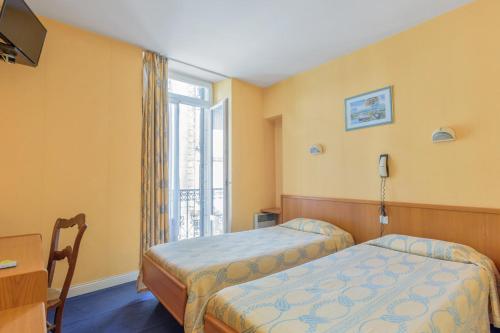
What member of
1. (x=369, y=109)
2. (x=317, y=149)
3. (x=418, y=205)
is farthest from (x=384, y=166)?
(x=317, y=149)

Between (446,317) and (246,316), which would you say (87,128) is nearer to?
(246,316)

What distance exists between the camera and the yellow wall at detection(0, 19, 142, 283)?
2.37 meters

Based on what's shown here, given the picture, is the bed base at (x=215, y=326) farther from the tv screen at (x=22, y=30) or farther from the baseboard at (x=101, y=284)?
the tv screen at (x=22, y=30)

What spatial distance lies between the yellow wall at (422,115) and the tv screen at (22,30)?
3.09m

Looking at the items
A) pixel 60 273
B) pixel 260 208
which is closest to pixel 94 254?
pixel 60 273

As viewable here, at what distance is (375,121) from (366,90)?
1.33 feet

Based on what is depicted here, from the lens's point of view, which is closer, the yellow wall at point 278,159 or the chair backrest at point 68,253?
the chair backrest at point 68,253

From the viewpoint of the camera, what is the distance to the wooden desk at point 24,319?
927 mm

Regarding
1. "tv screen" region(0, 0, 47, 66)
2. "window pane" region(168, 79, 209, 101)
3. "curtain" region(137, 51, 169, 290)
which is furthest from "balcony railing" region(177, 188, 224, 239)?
"tv screen" region(0, 0, 47, 66)

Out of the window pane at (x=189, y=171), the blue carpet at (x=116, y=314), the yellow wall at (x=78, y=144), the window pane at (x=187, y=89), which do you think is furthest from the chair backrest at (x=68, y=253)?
the window pane at (x=187, y=89)

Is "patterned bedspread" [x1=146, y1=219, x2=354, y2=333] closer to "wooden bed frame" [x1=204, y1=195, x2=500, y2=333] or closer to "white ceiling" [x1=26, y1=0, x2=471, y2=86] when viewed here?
"wooden bed frame" [x1=204, y1=195, x2=500, y2=333]

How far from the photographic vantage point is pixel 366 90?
9.88ft

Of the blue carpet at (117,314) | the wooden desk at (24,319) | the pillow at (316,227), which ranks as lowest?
the blue carpet at (117,314)

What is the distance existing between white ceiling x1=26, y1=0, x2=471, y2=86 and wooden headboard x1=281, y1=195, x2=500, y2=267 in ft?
6.16
